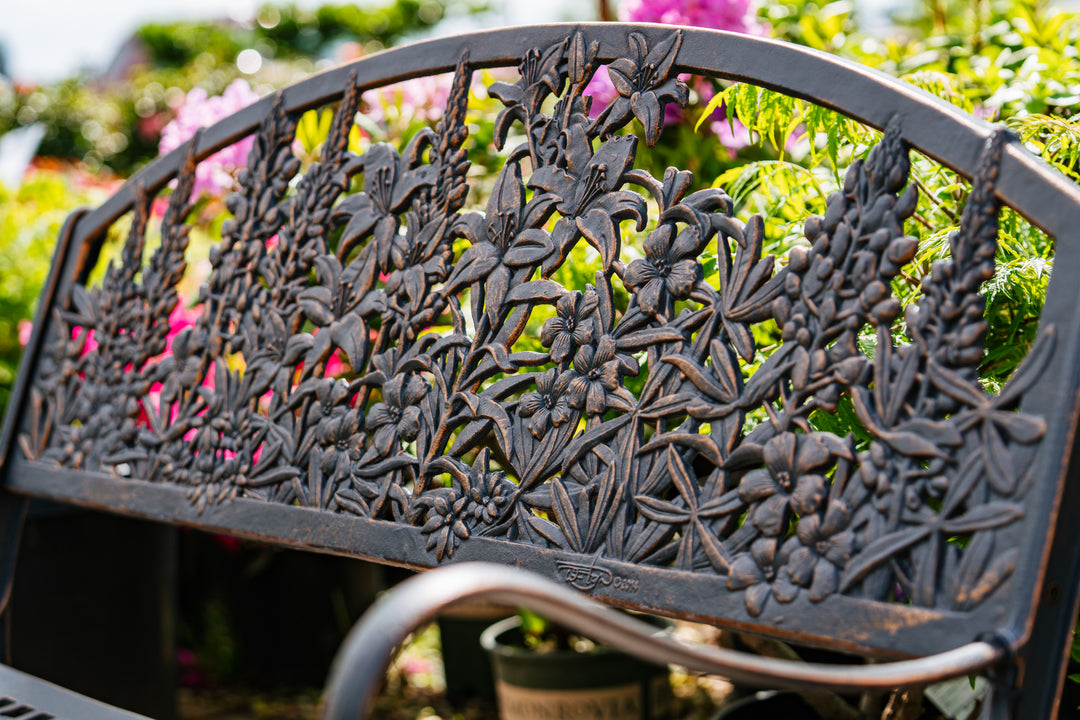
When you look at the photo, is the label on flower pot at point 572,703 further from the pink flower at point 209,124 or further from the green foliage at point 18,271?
the green foliage at point 18,271

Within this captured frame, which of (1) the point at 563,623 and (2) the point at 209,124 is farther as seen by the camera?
(2) the point at 209,124

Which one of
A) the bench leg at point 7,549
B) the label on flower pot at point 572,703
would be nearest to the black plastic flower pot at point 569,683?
the label on flower pot at point 572,703

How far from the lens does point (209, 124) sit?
7.04 ft

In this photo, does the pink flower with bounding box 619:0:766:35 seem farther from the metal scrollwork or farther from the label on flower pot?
the label on flower pot

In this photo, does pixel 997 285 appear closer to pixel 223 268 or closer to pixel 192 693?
pixel 223 268

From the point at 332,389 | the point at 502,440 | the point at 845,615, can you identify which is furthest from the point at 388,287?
the point at 845,615

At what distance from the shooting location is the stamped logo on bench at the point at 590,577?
1.04 metres

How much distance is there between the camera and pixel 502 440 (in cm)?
119

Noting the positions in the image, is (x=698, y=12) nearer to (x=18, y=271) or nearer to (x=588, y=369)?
(x=588, y=369)

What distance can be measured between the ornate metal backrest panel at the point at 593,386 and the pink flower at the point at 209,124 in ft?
1.48

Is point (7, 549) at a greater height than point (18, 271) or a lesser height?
lesser

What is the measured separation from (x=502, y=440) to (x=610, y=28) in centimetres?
57

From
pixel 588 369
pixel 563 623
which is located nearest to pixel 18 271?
pixel 588 369

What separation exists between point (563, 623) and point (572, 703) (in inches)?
60.6
